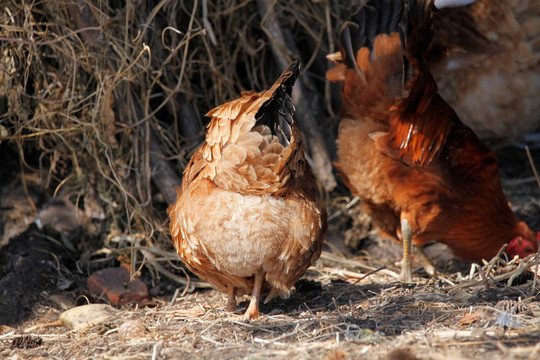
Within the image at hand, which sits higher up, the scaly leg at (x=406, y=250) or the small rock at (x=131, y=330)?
the small rock at (x=131, y=330)

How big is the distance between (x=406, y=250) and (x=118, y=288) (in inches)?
81.6

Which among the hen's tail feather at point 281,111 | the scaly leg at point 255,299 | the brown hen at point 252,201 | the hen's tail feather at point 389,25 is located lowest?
the scaly leg at point 255,299

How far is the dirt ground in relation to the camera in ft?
7.23

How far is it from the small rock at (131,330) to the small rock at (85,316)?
0.33 metres

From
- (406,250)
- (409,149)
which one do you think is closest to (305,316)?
(406,250)

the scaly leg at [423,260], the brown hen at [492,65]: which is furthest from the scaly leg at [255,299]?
the brown hen at [492,65]

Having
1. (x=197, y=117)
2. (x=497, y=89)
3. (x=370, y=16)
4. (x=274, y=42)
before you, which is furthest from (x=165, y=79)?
(x=497, y=89)

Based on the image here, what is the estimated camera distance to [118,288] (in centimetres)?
354

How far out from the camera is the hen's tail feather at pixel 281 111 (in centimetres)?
272

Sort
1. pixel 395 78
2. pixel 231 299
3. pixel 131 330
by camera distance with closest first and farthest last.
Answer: pixel 131 330, pixel 231 299, pixel 395 78

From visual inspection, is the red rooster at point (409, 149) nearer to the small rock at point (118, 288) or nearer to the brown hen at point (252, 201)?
the brown hen at point (252, 201)

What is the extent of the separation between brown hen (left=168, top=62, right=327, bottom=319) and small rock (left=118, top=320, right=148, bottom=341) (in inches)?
17.9

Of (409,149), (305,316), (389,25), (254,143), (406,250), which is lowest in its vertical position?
(406,250)

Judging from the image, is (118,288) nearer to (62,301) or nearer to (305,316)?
(62,301)
